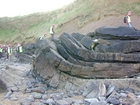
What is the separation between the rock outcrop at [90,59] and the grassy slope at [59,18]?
1182 centimetres

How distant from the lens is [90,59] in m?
7.86

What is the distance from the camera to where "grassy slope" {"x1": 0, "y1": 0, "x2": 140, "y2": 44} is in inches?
866

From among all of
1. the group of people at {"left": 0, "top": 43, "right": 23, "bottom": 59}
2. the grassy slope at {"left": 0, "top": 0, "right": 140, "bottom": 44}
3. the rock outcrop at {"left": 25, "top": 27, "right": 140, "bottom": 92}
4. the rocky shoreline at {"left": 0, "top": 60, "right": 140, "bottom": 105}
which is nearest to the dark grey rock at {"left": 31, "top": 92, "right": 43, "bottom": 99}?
the rocky shoreline at {"left": 0, "top": 60, "right": 140, "bottom": 105}

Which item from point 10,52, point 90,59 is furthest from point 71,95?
point 10,52

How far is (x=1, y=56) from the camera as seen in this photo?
24.5m

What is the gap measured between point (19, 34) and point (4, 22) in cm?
740

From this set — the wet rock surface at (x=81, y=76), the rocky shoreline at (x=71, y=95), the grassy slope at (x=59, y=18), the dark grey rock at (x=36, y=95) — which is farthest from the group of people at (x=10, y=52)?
the dark grey rock at (x=36, y=95)

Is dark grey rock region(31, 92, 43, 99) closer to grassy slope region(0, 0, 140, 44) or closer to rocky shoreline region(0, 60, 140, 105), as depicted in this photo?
rocky shoreline region(0, 60, 140, 105)

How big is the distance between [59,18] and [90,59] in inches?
869

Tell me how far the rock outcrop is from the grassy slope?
1182 cm

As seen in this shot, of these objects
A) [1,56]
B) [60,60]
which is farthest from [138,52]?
[1,56]

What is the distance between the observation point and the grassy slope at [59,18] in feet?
72.2

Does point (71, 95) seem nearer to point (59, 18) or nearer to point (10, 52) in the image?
point (10, 52)

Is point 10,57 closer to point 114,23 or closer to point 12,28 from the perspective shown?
point 114,23
